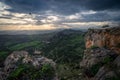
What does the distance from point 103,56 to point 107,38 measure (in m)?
17.0

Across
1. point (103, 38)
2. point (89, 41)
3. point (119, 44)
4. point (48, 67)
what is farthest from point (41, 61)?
point (89, 41)

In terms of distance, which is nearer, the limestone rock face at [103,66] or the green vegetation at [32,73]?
the green vegetation at [32,73]

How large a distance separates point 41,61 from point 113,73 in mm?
14061

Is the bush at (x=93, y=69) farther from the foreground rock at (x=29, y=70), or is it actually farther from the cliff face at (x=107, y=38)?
the foreground rock at (x=29, y=70)

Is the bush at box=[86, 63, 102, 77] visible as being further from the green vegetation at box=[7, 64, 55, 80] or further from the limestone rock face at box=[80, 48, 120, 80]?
the green vegetation at box=[7, 64, 55, 80]

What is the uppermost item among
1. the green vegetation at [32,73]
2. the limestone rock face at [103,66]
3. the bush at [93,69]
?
the green vegetation at [32,73]

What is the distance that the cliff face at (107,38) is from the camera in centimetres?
6612

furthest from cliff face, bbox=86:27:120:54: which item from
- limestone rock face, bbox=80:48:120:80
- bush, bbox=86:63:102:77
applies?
bush, bbox=86:63:102:77

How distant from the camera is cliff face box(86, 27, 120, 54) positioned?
66125 millimetres

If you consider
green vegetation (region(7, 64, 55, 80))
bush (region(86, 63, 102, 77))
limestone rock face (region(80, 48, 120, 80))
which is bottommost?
bush (region(86, 63, 102, 77))

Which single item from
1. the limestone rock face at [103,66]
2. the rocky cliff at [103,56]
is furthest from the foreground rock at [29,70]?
the limestone rock face at [103,66]

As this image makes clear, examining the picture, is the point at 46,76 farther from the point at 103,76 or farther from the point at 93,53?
the point at 93,53

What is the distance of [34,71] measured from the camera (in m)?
23.8

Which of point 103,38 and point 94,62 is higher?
point 103,38
